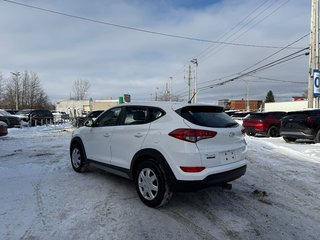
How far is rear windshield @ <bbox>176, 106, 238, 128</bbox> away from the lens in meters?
4.46

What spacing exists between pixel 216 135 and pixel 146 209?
1639 millimetres

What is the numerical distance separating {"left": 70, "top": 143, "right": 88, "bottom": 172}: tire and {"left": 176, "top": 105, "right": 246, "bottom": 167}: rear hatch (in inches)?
126

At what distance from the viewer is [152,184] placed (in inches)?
179

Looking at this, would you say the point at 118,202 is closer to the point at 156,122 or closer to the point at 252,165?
the point at 156,122

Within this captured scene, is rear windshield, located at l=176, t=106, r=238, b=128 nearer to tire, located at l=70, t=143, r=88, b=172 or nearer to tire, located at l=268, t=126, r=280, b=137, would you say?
tire, located at l=70, t=143, r=88, b=172

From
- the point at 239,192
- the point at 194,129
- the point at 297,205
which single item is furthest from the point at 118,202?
the point at 297,205

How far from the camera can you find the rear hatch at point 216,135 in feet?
14.0

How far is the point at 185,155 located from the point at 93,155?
2.80 meters

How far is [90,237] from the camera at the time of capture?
3.63 metres

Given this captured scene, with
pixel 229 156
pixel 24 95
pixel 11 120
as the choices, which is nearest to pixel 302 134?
pixel 229 156

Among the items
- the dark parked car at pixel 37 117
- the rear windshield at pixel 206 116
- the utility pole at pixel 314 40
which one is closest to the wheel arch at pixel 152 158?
the rear windshield at pixel 206 116

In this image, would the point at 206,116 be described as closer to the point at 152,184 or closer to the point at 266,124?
the point at 152,184

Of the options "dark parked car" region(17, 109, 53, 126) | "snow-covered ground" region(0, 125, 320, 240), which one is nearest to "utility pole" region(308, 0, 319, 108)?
"snow-covered ground" region(0, 125, 320, 240)

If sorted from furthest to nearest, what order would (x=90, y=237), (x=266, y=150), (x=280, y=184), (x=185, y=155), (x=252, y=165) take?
(x=266, y=150), (x=252, y=165), (x=280, y=184), (x=185, y=155), (x=90, y=237)
